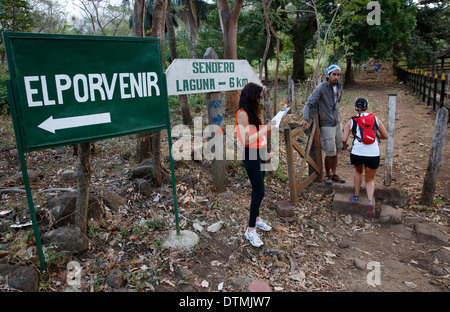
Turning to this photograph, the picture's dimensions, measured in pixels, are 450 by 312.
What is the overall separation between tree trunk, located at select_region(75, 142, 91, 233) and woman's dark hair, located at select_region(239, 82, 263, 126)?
169cm

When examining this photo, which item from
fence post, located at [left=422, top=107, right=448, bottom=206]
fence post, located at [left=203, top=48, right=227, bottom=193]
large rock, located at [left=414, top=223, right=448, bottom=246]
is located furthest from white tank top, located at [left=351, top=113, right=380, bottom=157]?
fence post, located at [left=203, top=48, right=227, bottom=193]

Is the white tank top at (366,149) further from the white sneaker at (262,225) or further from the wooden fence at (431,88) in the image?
the wooden fence at (431,88)

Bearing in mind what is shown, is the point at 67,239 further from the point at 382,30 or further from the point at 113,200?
the point at 382,30

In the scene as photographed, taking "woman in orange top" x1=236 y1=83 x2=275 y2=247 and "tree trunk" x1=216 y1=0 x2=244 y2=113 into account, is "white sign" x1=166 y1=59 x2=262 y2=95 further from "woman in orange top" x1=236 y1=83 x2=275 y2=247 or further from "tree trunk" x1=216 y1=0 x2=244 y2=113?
"tree trunk" x1=216 y1=0 x2=244 y2=113

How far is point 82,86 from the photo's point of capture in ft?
8.63

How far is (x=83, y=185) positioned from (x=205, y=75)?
199 centimetres

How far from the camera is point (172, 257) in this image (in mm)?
3178

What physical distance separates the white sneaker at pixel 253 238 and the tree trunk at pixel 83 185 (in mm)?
1805

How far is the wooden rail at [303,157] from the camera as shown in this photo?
4557 millimetres

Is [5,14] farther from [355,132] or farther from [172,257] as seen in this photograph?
[355,132]

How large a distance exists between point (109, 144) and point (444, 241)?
6.18 metres

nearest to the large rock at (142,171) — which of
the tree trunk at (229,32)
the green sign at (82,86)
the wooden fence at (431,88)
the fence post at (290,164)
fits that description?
the green sign at (82,86)

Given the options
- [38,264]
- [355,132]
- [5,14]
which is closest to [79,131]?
[38,264]

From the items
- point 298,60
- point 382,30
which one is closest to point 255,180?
point 382,30
